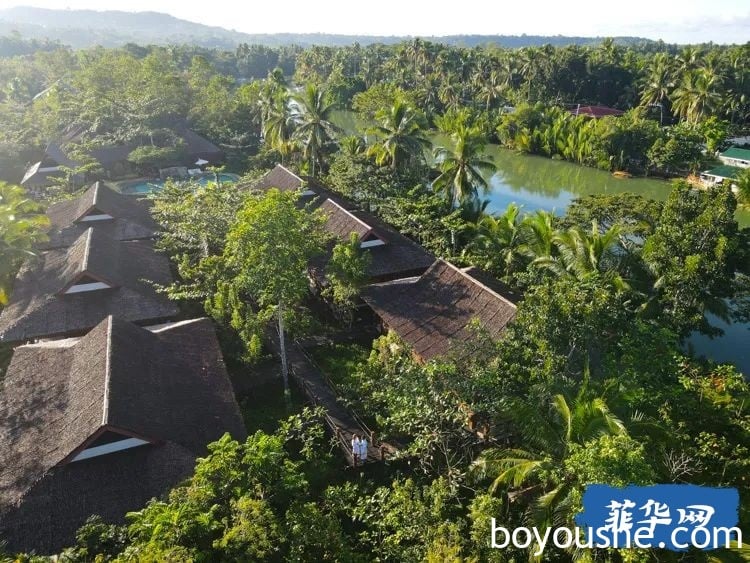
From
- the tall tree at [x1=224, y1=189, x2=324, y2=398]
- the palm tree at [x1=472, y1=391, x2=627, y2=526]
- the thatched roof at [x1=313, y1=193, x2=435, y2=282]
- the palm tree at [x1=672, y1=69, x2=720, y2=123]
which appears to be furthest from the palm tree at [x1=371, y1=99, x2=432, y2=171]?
the palm tree at [x1=672, y1=69, x2=720, y2=123]

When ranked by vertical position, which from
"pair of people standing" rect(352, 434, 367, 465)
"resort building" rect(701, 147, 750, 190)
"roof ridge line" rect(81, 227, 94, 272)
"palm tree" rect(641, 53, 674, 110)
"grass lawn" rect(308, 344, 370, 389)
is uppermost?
"palm tree" rect(641, 53, 674, 110)

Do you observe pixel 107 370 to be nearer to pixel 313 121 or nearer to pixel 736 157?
pixel 313 121

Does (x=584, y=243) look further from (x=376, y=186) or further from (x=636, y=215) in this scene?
(x=376, y=186)

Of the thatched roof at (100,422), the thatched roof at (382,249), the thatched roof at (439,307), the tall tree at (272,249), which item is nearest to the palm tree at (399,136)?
the thatched roof at (382,249)

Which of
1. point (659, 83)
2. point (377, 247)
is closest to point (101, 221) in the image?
point (377, 247)

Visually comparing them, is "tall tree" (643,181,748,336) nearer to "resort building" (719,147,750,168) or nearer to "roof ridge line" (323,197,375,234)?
"roof ridge line" (323,197,375,234)

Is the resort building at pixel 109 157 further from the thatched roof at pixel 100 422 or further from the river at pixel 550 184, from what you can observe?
the thatched roof at pixel 100 422
